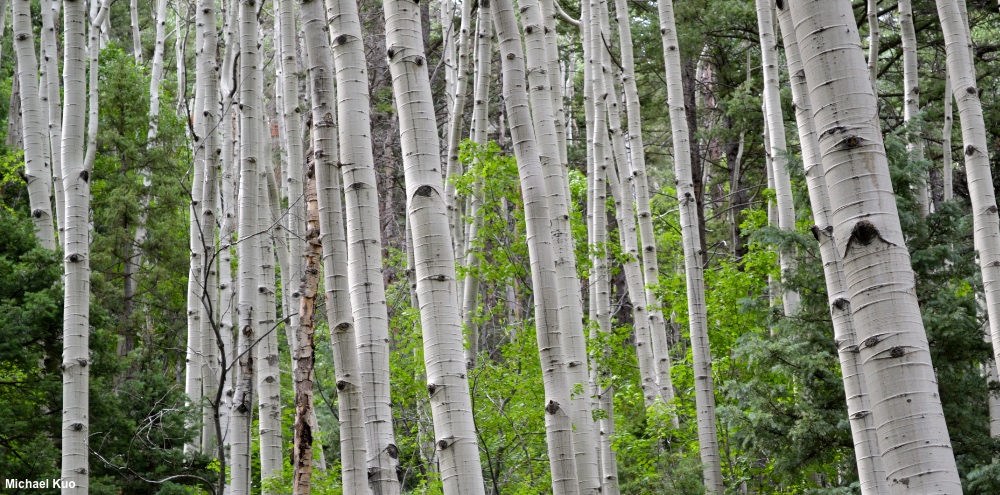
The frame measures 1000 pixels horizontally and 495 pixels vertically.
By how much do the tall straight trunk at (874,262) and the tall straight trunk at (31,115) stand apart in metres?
6.80

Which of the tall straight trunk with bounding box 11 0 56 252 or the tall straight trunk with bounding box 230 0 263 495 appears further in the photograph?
the tall straight trunk with bounding box 11 0 56 252

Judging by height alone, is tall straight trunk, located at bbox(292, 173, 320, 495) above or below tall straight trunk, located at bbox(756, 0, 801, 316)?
below

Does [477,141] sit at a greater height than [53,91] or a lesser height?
greater

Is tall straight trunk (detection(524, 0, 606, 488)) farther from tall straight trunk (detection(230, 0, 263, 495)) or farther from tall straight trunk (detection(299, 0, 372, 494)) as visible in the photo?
tall straight trunk (detection(230, 0, 263, 495))

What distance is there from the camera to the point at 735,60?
14820 mm

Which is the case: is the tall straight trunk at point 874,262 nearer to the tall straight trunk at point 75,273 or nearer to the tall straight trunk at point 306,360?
the tall straight trunk at point 306,360

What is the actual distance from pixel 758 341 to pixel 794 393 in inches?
28.7

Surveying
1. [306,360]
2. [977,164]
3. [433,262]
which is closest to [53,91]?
[306,360]

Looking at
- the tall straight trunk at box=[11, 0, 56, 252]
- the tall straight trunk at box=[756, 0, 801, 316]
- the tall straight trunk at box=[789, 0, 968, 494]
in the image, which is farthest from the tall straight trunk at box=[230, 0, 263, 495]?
the tall straight trunk at box=[756, 0, 801, 316]

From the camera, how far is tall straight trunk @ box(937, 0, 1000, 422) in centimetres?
567

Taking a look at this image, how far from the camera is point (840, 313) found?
11.3 feet

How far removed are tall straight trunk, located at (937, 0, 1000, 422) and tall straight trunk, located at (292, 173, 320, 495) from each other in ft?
14.4

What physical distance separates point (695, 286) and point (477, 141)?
2769 mm

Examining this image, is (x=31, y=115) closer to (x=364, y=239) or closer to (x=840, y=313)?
(x=364, y=239)
